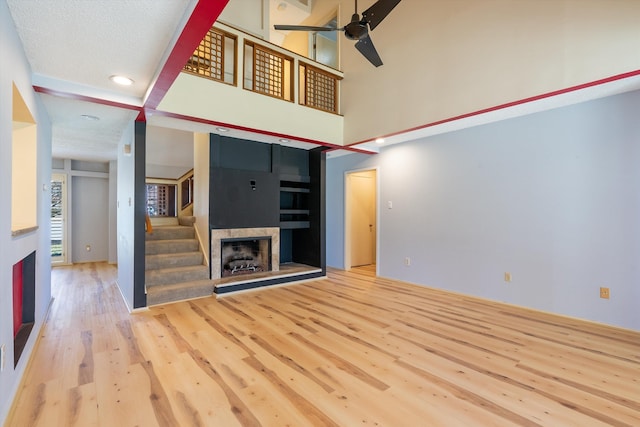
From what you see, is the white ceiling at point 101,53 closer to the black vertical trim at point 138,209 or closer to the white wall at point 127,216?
the black vertical trim at point 138,209

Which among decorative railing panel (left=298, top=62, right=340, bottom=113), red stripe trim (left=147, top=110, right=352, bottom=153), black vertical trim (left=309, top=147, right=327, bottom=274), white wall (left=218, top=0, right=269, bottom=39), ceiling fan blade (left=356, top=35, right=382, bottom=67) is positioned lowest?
black vertical trim (left=309, top=147, right=327, bottom=274)

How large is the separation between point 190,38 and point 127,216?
3.14 m

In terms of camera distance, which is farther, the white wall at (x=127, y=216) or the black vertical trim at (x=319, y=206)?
the black vertical trim at (x=319, y=206)

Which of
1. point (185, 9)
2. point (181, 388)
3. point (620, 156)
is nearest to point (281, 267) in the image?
point (181, 388)

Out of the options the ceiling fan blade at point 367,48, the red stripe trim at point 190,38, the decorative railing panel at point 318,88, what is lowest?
the red stripe trim at point 190,38

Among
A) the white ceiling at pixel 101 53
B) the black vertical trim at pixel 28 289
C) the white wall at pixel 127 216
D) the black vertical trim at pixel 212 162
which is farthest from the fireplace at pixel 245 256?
the black vertical trim at pixel 28 289

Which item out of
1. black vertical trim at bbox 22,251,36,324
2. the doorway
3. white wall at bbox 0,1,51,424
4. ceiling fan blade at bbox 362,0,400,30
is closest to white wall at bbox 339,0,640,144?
ceiling fan blade at bbox 362,0,400,30

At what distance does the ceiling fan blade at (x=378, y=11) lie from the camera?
107 inches

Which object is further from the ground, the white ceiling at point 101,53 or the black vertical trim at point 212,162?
the white ceiling at point 101,53

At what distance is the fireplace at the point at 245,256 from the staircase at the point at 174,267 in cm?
42

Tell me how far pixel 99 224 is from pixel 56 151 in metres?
2.12

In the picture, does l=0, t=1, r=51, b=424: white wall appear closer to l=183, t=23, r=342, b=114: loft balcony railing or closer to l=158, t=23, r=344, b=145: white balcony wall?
l=158, t=23, r=344, b=145: white balcony wall

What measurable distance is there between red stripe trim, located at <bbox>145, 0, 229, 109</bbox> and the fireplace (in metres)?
2.89

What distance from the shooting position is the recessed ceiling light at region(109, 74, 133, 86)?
2.67 meters
